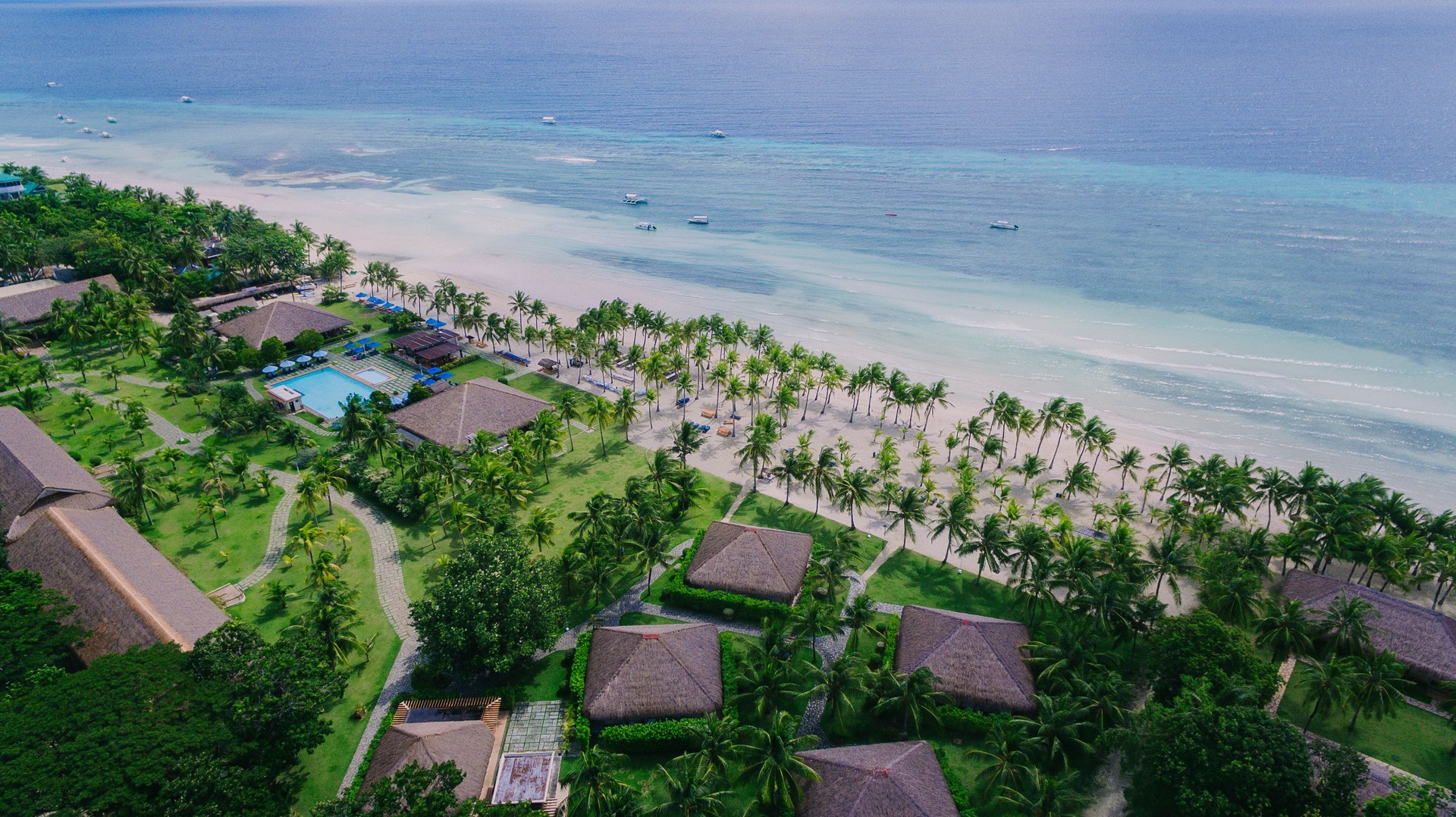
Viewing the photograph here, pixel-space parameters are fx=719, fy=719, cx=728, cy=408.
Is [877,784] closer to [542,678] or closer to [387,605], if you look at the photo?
[542,678]

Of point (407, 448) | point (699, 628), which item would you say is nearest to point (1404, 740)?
point (699, 628)

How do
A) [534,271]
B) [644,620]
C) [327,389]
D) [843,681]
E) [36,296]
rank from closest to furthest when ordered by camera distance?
[843,681]
[644,620]
[327,389]
[36,296]
[534,271]

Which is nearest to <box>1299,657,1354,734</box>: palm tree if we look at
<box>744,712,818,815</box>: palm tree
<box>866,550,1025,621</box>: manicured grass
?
<box>866,550,1025,621</box>: manicured grass

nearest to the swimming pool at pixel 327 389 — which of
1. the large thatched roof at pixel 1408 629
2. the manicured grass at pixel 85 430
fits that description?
the manicured grass at pixel 85 430

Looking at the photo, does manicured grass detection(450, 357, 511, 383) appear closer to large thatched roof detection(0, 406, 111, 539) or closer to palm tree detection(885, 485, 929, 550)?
large thatched roof detection(0, 406, 111, 539)

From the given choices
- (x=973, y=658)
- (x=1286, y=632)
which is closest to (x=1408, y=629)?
(x=1286, y=632)
